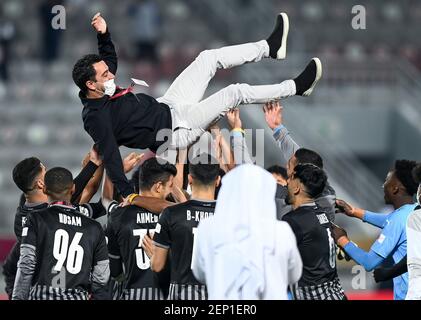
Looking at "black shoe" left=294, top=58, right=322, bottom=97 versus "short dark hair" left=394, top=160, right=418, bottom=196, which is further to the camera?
"black shoe" left=294, top=58, right=322, bottom=97

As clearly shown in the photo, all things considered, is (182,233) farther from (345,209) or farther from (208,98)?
(208,98)

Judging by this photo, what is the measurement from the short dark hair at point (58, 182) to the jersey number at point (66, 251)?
271mm

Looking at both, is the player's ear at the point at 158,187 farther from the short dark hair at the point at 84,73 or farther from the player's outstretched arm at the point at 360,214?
the player's outstretched arm at the point at 360,214

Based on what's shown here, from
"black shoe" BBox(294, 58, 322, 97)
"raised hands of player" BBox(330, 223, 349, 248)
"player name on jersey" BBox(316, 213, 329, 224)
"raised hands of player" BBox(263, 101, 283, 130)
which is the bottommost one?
"raised hands of player" BBox(330, 223, 349, 248)

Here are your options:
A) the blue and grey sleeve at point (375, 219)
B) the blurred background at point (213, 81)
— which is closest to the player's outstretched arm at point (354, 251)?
the blue and grey sleeve at point (375, 219)

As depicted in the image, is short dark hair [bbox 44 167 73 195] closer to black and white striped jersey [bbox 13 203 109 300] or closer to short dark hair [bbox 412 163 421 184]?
black and white striped jersey [bbox 13 203 109 300]

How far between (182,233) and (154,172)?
0.61 meters

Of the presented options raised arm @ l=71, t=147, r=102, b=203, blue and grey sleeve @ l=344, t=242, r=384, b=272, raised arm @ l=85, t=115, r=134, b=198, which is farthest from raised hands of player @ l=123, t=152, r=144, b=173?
blue and grey sleeve @ l=344, t=242, r=384, b=272

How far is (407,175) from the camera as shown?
27.5 ft

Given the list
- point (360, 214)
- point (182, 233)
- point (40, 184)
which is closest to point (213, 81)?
point (360, 214)

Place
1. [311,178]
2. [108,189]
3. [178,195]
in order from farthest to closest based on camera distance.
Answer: [108,189], [178,195], [311,178]

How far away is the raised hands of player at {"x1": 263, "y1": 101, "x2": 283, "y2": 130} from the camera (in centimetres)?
871

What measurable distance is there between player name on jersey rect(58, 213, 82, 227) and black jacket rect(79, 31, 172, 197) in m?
0.61
